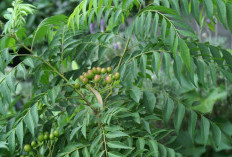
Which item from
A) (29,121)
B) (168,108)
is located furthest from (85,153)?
(168,108)

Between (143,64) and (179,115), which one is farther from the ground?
(143,64)

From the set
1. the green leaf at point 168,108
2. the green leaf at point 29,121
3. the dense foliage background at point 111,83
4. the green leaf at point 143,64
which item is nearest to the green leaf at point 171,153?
the dense foliage background at point 111,83

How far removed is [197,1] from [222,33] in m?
3.67

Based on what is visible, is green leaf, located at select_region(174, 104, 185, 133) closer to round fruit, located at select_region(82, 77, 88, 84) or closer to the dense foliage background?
the dense foliage background

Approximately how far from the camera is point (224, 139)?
2414 mm

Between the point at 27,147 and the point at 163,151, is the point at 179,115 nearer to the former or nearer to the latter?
the point at 163,151

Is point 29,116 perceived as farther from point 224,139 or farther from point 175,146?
point 224,139

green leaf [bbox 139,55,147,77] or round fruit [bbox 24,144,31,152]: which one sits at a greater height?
green leaf [bbox 139,55,147,77]

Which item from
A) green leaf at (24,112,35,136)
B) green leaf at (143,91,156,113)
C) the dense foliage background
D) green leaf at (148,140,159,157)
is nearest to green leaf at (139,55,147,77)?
the dense foliage background

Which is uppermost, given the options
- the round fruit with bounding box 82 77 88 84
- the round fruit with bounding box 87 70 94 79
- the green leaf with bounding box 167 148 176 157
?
the round fruit with bounding box 87 70 94 79

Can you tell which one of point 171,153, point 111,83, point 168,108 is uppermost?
point 111,83

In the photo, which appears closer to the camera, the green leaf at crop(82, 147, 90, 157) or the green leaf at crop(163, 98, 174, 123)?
the green leaf at crop(82, 147, 90, 157)

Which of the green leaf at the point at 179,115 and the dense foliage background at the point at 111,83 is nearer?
the dense foliage background at the point at 111,83

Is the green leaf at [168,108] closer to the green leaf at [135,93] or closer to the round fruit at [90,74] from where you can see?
the green leaf at [135,93]
